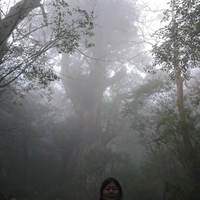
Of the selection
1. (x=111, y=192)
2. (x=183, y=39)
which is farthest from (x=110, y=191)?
(x=183, y=39)

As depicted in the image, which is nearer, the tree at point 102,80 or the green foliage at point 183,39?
the green foliage at point 183,39

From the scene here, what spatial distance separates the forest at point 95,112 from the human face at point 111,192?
119 inches

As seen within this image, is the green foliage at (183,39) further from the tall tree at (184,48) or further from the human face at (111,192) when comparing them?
the human face at (111,192)

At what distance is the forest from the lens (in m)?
4.67

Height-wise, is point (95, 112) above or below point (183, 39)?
above

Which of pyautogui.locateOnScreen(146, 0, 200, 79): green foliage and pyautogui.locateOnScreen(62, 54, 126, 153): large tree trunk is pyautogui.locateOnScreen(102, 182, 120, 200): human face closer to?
pyautogui.locateOnScreen(146, 0, 200, 79): green foliage

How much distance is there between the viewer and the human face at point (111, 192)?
201cm

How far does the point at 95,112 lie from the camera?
1452cm

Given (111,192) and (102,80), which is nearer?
(111,192)

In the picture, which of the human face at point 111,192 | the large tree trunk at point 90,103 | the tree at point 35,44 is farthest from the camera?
the large tree trunk at point 90,103

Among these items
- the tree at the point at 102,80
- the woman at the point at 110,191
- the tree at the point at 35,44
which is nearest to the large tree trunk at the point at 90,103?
the tree at the point at 102,80

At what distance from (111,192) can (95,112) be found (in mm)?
12510

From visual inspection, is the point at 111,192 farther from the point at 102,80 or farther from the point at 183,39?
the point at 102,80

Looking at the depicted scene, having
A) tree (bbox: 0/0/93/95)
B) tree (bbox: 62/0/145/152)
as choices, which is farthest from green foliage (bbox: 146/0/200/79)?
tree (bbox: 62/0/145/152)
